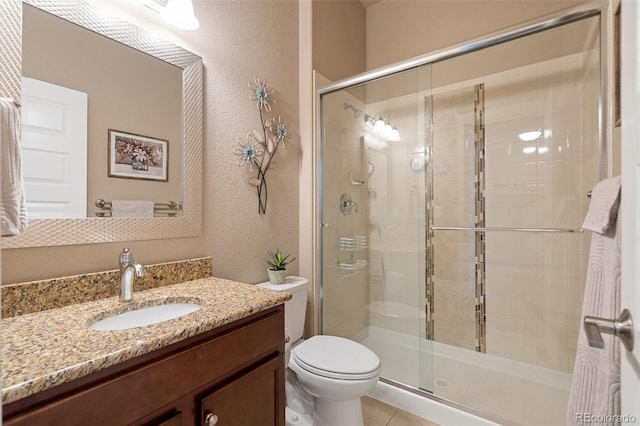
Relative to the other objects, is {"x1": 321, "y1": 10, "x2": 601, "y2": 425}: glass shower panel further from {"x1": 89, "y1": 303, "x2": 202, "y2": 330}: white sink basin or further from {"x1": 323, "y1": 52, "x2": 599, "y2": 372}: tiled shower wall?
{"x1": 89, "y1": 303, "x2": 202, "y2": 330}: white sink basin

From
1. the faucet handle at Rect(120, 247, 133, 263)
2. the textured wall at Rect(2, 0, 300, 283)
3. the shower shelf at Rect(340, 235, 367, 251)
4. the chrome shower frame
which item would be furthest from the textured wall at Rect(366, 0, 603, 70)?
the faucet handle at Rect(120, 247, 133, 263)

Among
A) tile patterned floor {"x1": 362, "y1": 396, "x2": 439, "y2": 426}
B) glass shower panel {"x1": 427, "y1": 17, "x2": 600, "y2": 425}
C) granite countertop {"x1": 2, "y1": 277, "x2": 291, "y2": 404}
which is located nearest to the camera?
granite countertop {"x1": 2, "y1": 277, "x2": 291, "y2": 404}

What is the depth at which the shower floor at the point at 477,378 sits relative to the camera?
172cm

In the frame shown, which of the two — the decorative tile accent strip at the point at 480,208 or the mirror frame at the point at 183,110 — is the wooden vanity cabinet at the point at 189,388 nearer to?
the mirror frame at the point at 183,110

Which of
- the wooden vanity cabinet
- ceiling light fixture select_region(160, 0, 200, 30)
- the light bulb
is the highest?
ceiling light fixture select_region(160, 0, 200, 30)

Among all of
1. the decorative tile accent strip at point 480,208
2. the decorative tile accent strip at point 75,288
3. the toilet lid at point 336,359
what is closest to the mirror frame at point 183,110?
the decorative tile accent strip at point 75,288

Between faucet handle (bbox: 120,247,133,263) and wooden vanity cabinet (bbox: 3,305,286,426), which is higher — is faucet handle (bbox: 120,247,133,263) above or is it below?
above

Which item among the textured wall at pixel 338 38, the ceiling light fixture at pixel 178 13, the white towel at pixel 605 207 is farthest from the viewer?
the textured wall at pixel 338 38

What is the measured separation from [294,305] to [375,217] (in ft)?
3.56

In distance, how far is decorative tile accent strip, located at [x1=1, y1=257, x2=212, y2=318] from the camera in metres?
0.95

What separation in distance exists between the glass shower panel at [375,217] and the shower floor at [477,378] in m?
0.02

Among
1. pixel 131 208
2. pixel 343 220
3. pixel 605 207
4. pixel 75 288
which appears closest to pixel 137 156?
pixel 131 208

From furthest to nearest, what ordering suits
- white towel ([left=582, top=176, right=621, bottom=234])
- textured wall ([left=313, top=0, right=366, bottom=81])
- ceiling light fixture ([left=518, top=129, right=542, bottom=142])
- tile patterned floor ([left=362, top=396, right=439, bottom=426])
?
Answer: textured wall ([left=313, top=0, right=366, bottom=81]) → ceiling light fixture ([left=518, top=129, right=542, bottom=142]) → tile patterned floor ([left=362, top=396, right=439, bottom=426]) → white towel ([left=582, top=176, right=621, bottom=234])

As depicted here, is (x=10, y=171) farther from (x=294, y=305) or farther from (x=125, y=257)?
(x=294, y=305)
